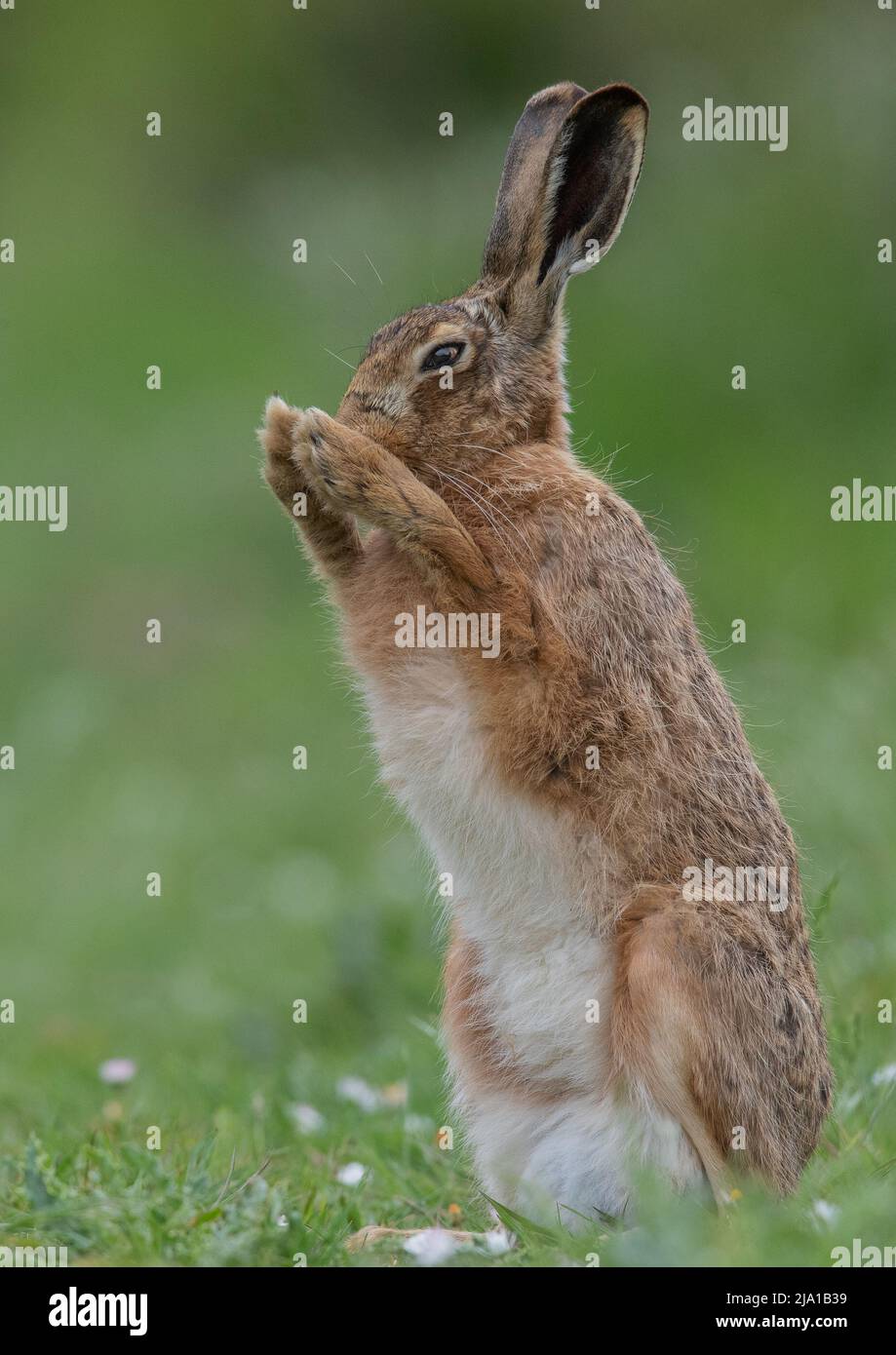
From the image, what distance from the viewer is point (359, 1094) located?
596 cm

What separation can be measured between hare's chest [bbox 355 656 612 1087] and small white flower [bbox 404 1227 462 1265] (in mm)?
549

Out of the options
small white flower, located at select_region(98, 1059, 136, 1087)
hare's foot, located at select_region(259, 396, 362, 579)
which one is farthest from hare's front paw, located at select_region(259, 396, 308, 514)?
small white flower, located at select_region(98, 1059, 136, 1087)

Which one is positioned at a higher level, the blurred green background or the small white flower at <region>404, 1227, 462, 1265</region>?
the blurred green background

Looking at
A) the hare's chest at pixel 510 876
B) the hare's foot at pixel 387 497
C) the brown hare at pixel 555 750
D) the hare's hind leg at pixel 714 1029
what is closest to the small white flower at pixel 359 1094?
the brown hare at pixel 555 750

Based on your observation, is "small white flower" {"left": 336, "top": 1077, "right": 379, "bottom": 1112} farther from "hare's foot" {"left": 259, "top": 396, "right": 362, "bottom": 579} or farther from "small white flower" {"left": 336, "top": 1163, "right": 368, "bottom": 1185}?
"hare's foot" {"left": 259, "top": 396, "right": 362, "bottom": 579}

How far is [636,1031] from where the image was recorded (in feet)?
14.4

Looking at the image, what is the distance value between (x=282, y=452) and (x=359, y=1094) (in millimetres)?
2297

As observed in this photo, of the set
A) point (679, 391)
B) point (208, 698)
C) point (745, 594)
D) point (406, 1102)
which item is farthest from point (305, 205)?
point (406, 1102)

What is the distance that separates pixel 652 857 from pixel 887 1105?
1306 millimetres

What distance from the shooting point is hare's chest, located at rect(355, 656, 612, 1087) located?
15.1 feet

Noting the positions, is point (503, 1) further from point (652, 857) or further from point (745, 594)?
point (652, 857)

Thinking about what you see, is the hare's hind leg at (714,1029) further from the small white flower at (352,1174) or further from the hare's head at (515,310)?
the hare's head at (515,310)

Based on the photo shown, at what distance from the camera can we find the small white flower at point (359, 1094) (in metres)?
5.90

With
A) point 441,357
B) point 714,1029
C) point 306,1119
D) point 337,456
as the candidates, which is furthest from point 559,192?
point 306,1119
